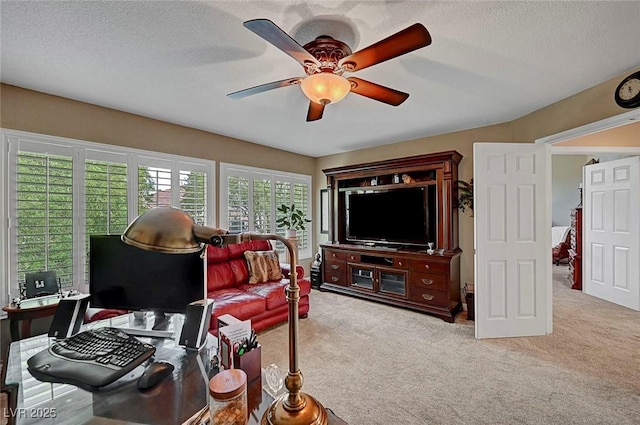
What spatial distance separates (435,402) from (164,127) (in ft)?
13.5

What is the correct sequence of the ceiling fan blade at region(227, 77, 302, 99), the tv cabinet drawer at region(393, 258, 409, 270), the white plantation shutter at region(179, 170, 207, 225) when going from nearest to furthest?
the ceiling fan blade at region(227, 77, 302, 99)
the white plantation shutter at region(179, 170, 207, 225)
the tv cabinet drawer at region(393, 258, 409, 270)

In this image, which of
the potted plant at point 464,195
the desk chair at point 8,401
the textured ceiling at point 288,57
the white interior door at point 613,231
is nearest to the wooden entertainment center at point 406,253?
the potted plant at point 464,195

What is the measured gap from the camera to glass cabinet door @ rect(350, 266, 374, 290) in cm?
430

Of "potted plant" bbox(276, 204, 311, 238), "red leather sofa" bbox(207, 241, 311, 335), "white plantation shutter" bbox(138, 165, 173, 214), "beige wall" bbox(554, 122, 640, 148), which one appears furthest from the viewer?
"potted plant" bbox(276, 204, 311, 238)

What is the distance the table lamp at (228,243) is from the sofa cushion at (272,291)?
2.30 metres

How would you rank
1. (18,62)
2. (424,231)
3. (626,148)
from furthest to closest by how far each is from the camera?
(424,231)
(626,148)
(18,62)

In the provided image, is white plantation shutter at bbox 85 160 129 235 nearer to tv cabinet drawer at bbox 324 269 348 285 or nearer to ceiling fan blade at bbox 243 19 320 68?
ceiling fan blade at bbox 243 19 320 68

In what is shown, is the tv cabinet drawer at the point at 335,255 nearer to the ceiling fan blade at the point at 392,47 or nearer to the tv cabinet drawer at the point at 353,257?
the tv cabinet drawer at the point at 353,257

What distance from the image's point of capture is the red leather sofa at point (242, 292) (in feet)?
9.56

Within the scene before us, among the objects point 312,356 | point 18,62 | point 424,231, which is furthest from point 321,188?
point 18,62

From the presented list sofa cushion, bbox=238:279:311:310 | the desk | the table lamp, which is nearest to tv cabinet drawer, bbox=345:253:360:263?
sofa cushion, bbox=238:279:311:310

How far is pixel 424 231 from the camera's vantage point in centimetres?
396

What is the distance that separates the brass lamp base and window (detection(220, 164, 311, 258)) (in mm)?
3660

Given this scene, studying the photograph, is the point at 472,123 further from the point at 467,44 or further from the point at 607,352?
the point at 607,352
